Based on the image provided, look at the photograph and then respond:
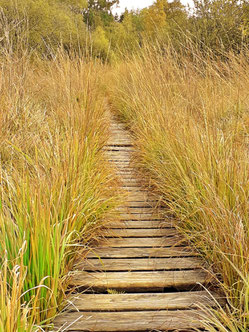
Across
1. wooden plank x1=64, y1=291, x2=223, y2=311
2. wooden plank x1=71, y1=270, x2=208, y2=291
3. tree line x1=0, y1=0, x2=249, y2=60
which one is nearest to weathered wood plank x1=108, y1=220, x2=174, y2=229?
wooden plank x1=71, y1=270, x2=208, y2=291

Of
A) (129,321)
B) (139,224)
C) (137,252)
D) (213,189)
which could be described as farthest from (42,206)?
(139,224)

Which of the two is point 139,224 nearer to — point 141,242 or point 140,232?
point 140,232

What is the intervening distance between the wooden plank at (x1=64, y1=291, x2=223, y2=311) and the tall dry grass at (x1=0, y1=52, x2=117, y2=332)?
0.40 feet

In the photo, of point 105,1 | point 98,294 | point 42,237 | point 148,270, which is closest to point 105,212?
point 148,270

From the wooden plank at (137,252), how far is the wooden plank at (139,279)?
180mm

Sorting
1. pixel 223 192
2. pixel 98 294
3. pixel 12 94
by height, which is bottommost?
pixel 98 294

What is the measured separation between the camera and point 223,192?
6.87 ft

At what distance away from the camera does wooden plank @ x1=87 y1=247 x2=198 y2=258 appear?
2.21 meters

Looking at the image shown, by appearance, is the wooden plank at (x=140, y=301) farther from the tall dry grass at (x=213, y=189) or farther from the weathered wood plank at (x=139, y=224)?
the weathered wood plank at (x=139, y=224)

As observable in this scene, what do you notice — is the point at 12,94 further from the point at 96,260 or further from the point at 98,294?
the point at 98,294

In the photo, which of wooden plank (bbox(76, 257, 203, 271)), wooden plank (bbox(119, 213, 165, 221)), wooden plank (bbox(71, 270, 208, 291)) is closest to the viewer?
wooden plank (bbox(71, 270, 208, 291))

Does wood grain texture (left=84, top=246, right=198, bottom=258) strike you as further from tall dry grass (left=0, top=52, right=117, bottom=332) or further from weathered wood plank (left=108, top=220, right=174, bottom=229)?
weathered wood plank (left=108, top=220, right=174, bottom=229)

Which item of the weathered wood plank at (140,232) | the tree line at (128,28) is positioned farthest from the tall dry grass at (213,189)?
the tree line at (128,28)

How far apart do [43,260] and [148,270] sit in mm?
727
